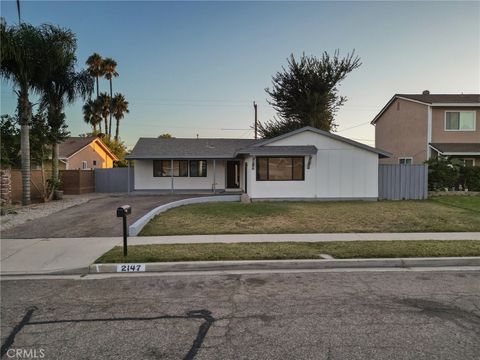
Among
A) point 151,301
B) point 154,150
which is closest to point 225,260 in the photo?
point 151,301

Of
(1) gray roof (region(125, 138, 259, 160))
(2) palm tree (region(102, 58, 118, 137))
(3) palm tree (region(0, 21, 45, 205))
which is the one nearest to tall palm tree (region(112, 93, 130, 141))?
(2) palm tree (region(102, 58, 118, 137))

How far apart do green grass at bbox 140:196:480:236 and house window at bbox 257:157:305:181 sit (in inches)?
152

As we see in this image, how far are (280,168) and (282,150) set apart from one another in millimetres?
1020

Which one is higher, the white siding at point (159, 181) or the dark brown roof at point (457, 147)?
the dark brown roof at point (457, 147)

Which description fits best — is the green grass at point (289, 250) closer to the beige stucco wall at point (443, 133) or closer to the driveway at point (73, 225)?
the driveway at point (73, 225)

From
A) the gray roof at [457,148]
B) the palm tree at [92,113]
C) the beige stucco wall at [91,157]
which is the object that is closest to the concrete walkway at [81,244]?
the gray roof at [457,148]

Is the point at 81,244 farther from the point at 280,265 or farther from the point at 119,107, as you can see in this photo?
the point at 119,107

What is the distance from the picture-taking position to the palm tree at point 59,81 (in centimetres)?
1791

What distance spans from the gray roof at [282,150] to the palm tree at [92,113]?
33644 mm

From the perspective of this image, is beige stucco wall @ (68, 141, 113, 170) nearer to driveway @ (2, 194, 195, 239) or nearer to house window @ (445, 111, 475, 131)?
driveway @ (2, 194, 195, 239)

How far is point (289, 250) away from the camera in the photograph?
801 centimetres

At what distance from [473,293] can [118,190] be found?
2493cm

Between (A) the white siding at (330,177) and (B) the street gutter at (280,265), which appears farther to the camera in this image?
(A) the white siding at (330,177)

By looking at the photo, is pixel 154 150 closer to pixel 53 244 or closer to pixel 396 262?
pixel 53 244
